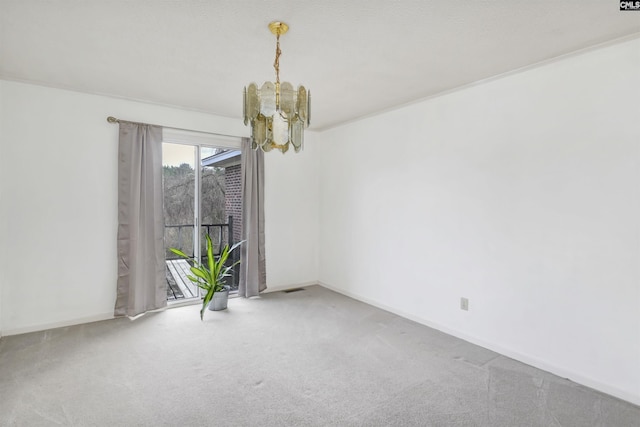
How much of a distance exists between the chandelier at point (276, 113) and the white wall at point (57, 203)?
248 cm

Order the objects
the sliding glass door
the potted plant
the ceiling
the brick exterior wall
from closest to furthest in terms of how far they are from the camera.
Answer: the ceiling → the potted plant → the sliding glass door → the brick exterior wall

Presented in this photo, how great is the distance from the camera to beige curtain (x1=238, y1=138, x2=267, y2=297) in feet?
15.0

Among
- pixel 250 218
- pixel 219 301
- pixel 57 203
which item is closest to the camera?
pixel 57 203

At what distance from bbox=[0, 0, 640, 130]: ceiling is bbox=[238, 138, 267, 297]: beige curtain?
1253 mm

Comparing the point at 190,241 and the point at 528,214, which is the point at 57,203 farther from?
the point at 528,214

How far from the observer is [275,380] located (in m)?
2.52

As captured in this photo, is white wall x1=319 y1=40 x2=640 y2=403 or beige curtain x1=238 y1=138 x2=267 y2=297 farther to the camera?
beige curtain x1=238 y1=138 x2=267 y2=297

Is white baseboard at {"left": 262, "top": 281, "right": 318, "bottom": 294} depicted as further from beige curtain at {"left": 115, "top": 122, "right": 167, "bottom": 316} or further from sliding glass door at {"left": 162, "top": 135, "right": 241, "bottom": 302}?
beige curtain at {"left": 115, "top": 122, "right": 167, "bottom": 316}

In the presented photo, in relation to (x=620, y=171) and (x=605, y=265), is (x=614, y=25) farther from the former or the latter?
(x=605, y=265)

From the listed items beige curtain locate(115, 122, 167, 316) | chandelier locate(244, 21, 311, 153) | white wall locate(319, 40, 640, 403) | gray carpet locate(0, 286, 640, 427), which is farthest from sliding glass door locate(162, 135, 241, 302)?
chandelier locate(244, 21, 311, 153)

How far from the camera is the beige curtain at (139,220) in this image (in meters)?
3.74

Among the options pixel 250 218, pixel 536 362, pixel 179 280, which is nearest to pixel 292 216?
pixel 250 218

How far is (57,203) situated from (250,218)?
2.11 metres

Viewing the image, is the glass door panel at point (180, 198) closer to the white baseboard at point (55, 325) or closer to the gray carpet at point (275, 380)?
the white baseboard at point (55, 325)
